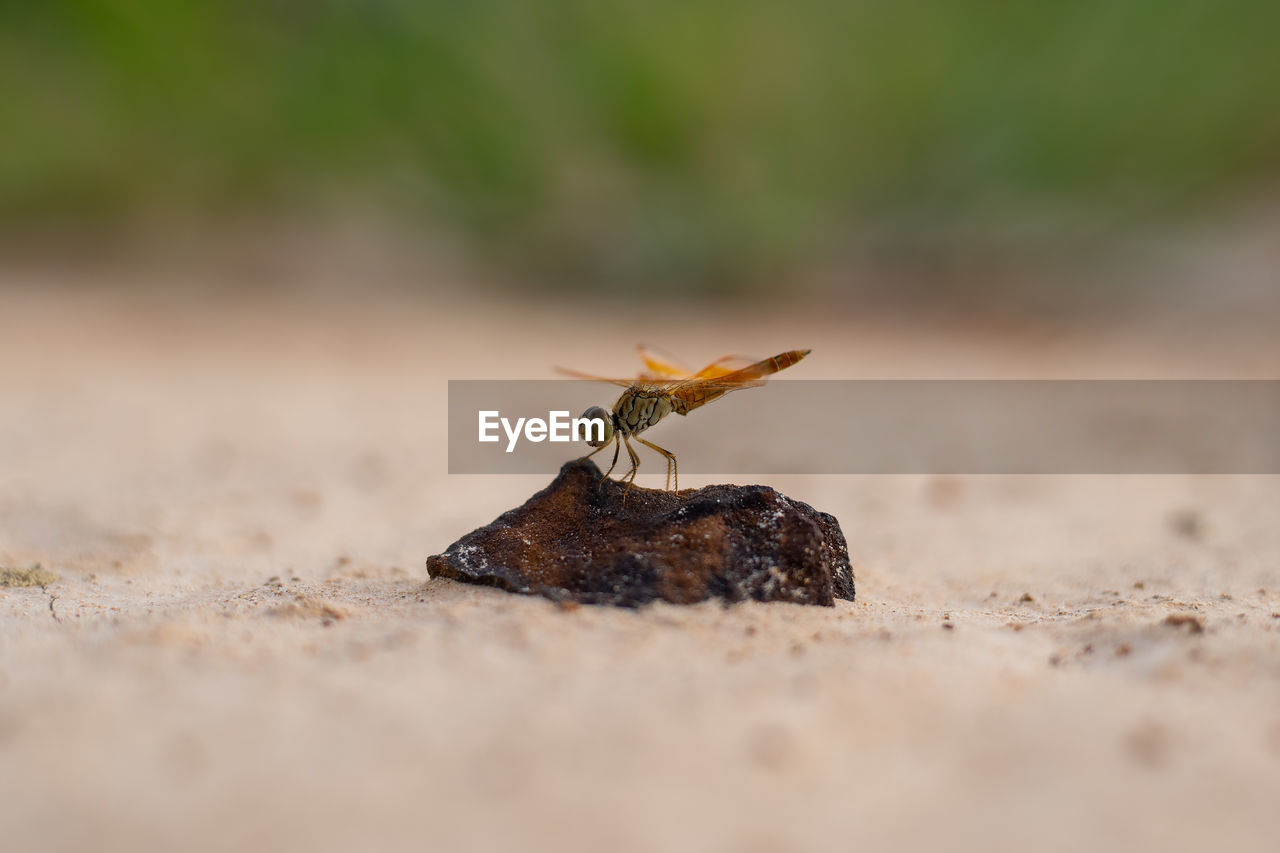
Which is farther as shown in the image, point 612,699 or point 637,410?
point 637,410

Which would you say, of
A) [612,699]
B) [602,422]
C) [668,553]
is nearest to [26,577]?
[602,422]

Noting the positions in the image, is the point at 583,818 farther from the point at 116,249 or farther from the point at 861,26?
the point at 861,26

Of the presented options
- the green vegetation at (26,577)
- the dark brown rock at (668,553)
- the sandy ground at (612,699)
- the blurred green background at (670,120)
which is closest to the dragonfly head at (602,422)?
the dark brown rock at (668,553)

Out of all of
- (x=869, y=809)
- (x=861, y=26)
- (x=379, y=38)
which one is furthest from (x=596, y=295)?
(x=869, y=809)

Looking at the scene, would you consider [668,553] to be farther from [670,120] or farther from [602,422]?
[670,120]

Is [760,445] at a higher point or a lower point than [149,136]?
lower

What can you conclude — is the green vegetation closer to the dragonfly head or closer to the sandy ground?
the sandy ground
